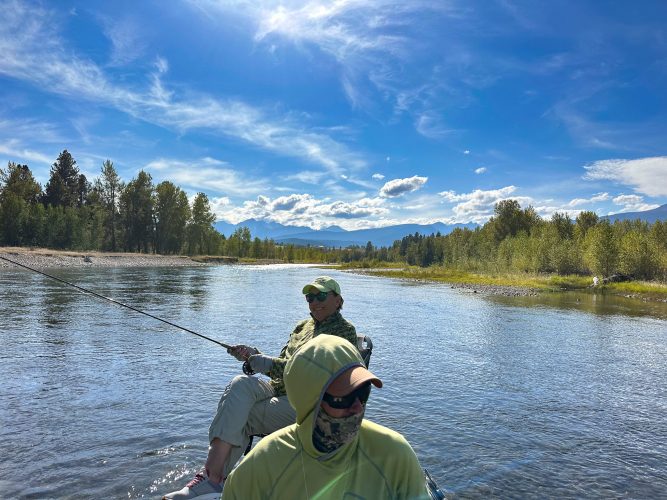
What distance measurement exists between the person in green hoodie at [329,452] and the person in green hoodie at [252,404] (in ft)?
7.17

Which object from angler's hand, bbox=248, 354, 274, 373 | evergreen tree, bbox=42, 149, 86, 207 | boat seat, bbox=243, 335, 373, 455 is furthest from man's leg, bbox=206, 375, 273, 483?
evergreen tree, bbox=42, 149, 86, 207

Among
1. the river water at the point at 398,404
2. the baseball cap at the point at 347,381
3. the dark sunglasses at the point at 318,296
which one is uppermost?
the dark sunglasses at the point at 318,296

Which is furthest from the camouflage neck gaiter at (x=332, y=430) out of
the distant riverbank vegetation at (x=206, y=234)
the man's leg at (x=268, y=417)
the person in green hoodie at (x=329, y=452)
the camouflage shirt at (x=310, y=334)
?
the distant riverbank vegetation at (x=206, y=234)

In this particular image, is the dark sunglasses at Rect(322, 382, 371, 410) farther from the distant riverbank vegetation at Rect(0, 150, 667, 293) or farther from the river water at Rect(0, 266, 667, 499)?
the distant riverbank vegetation at Rect(0, 150, 667, 293)

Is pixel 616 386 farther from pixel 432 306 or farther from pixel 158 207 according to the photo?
pixel 158 207

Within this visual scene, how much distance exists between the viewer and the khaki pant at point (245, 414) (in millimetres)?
4586

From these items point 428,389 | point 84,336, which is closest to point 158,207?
point 84,336

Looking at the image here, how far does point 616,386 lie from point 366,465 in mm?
11485

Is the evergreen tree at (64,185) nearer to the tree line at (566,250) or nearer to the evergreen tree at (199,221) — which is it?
the evergreen tree at (199,221)

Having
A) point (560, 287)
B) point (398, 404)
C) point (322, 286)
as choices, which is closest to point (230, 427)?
point (322, 286)

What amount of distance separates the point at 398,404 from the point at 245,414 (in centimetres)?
512

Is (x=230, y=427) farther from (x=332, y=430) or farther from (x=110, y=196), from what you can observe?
(x=110, y=196)

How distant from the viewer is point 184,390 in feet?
30.9

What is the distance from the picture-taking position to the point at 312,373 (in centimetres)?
242
